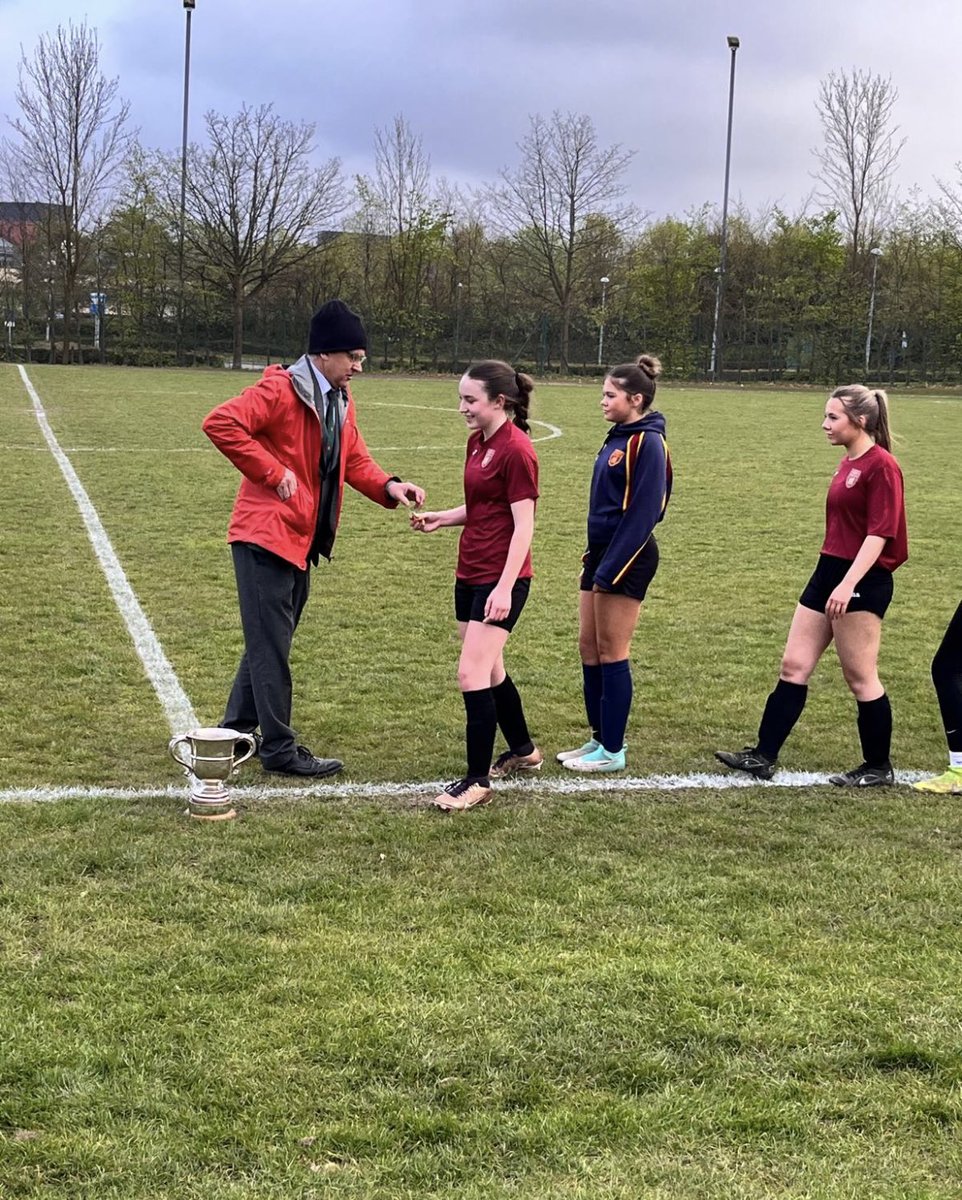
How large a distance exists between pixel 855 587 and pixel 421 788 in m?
2.04

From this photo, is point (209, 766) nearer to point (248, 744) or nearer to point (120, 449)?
point (248, 744)

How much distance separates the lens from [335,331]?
4.87 meters

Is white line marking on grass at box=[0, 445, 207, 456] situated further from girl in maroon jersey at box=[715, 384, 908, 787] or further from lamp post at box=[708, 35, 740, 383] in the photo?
lamp post at box=[708, 35, 740, 383]

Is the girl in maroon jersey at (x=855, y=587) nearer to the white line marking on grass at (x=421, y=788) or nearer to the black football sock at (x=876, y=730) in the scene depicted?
the black football sock at (x=876, y=730)

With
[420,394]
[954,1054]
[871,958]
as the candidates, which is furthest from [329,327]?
[420,394]

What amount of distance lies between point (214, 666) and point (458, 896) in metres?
3.19

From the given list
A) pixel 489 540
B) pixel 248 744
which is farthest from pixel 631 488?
pixel 248 744

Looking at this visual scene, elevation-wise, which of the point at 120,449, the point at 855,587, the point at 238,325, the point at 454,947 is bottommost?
the point at 454,947

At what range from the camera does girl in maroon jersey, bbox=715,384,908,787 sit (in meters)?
4.82

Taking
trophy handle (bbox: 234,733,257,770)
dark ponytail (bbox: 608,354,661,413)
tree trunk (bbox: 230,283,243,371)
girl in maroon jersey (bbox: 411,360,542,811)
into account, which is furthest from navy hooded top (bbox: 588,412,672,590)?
tree trunk (bbox: 230,283,243,371)

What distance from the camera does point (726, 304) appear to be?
5012 cm

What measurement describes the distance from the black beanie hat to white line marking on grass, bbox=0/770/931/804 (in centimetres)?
187

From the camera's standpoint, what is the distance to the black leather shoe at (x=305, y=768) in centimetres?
506

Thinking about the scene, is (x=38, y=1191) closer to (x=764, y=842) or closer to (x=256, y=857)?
(x=256, y=857)
